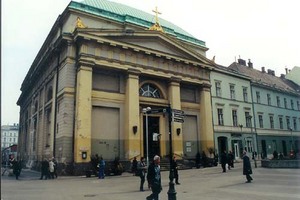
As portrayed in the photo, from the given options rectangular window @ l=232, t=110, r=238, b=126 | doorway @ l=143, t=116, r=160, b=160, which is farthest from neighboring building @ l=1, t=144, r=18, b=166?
rectangular window @ l=232, t=110, r=238, b=126

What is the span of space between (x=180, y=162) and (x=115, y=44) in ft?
45.1

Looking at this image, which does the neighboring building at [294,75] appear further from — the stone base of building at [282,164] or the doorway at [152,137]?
the doorway at [152,137]

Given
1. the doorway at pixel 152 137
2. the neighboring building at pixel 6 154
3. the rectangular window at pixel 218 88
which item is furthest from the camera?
the rectangular window at pixel 218 88

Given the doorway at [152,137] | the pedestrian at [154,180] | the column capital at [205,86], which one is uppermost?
the column capital at [205,86]

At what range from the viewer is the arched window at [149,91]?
98.9ft

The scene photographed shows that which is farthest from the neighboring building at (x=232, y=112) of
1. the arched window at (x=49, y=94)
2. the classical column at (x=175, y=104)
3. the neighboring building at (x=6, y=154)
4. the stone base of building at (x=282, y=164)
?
the neighboring building at (x=6, y=154)

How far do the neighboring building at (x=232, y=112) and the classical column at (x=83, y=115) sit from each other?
17.5 m

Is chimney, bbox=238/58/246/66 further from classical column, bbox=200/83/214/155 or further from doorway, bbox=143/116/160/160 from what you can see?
doorway, bbox=143/116/160/160

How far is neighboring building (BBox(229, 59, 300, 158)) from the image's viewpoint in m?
42.5

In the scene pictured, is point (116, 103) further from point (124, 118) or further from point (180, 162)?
point (180, 162)

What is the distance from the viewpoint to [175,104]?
30.7 m

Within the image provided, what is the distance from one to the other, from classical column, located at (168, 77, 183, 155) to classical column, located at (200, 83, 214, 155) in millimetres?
4072

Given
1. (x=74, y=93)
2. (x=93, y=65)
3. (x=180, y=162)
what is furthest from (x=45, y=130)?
(x=180, y=162)

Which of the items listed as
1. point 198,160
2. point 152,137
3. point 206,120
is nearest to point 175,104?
point 152,137
